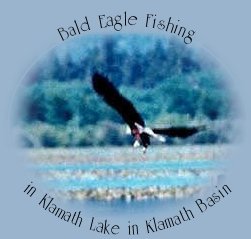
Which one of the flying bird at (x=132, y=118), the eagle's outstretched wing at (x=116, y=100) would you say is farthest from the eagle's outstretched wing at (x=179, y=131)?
the eagle's outstretched wing at (x=116, y=100)

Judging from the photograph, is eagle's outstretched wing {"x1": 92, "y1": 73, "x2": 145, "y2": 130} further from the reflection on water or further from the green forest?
the reflection on water

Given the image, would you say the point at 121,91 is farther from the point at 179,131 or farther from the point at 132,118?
Result: the point at 179,131

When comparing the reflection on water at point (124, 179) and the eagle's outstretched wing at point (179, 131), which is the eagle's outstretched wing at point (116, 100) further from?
the reflection on water at point (124, 179)

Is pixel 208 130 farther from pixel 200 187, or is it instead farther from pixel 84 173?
pixel 84 173

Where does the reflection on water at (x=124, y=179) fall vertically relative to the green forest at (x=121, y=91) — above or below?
below

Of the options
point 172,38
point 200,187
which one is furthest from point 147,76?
point 200,187
